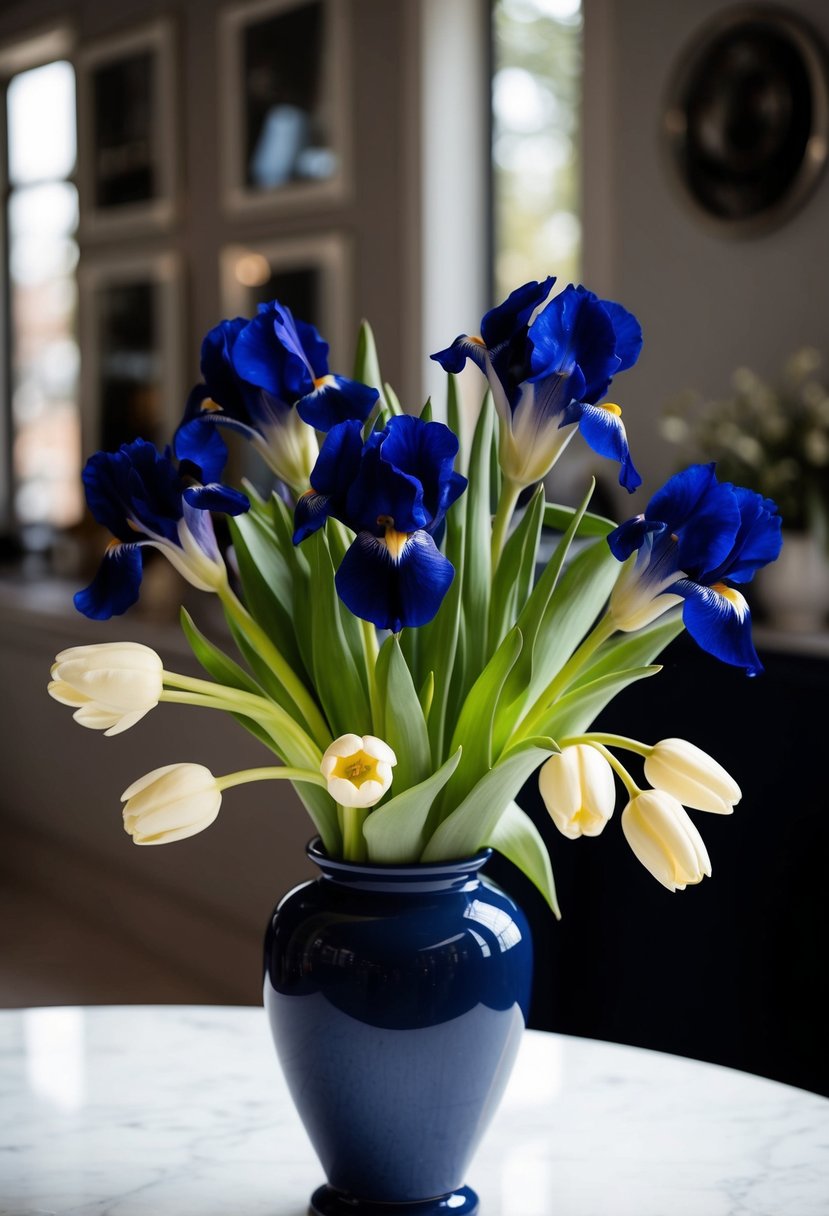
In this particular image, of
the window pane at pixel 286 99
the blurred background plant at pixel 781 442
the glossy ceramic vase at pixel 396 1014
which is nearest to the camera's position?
the glossy ceramic vase at pixel 396 1014

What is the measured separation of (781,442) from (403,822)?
6.27 ft

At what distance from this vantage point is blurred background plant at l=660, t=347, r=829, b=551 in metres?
2.53

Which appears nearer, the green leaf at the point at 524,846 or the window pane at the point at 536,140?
the green leaf at the point at 524,846

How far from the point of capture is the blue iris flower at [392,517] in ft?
2.43

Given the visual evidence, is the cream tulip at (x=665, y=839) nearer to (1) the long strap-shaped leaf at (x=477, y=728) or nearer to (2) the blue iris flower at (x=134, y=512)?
(1) the long strap-shaped leaf at (x=477, y=728)

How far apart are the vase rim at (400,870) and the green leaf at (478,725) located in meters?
0.04

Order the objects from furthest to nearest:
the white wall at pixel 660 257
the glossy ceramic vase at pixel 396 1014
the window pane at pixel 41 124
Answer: the window pane at pixel 41 124, the white wall at pixel 660 257, the glossy ceramic vase at pixel 396 1014

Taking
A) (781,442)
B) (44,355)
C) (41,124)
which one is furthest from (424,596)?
(41,124)

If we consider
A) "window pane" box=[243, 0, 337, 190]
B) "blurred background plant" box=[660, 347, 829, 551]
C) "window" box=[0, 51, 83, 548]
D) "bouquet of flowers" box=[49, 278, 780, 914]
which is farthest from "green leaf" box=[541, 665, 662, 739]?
"window" box=[0, 51, 83, 548]

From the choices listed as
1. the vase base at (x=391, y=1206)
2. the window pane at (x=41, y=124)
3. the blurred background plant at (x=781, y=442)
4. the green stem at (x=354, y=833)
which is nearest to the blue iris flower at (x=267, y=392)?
the green stem at (x=354, y=833)

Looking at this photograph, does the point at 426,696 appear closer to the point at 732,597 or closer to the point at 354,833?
the point at 354,833

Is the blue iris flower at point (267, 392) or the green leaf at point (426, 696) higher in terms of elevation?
the blue iris flower at point (267, 392)

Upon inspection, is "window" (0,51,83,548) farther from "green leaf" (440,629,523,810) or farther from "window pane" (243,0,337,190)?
"green leaf" (440,629,523,810)

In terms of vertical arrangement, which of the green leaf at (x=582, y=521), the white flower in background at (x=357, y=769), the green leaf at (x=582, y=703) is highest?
the green leaf at (x=582, y=521)
